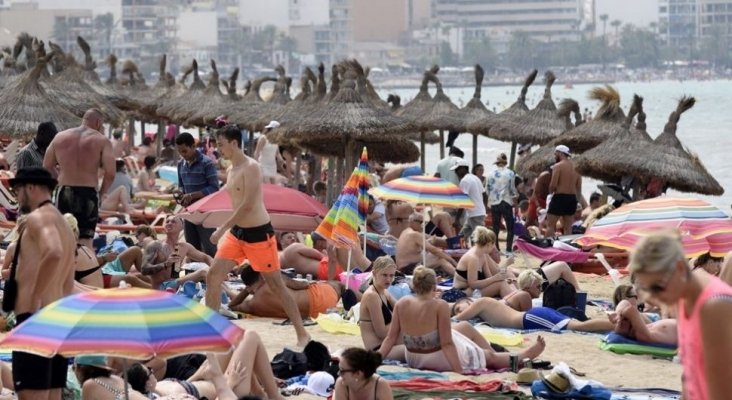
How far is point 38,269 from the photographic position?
5680 millimetres

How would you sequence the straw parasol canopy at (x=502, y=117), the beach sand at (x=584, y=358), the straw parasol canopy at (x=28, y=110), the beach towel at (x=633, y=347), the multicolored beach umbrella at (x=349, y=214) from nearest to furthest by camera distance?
the beach sand at (x=584, y=358)
the beach towel at (x=633, y=347)
the multicolored beach umbrella at (x=349, y=214)
the straw parasol canopy at (x=28, y=110)
the straw parasol canopy at (x=502, y=117)

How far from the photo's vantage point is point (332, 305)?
9906 mm

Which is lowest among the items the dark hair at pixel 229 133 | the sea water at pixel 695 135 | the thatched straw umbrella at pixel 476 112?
the sea water at pixel 695 135

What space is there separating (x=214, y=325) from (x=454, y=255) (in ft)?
24.8

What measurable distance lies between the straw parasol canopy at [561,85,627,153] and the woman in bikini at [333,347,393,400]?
12528mm

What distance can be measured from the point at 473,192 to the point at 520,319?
4.85m

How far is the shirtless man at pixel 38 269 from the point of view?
562cm

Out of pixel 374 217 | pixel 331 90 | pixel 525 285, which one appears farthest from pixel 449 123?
pixel 525 285

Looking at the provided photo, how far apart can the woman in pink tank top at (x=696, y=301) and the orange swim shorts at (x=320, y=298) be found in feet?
20.1

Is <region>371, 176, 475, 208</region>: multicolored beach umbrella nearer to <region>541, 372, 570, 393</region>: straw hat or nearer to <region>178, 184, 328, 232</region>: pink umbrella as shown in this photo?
<region>178, 184, 328, 232</region>: pink umbrella

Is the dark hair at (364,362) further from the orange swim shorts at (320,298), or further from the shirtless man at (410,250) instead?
the shirtless man at (410,250)

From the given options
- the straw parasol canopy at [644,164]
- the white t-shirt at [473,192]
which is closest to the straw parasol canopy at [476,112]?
the straw parasol canopy at [644,164]

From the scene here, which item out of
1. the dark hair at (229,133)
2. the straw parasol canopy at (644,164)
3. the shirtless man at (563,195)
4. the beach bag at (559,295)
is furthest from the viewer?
the straw parasol canopy at (644,164)

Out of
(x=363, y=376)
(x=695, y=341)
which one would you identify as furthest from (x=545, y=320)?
(x=695, y=341)
